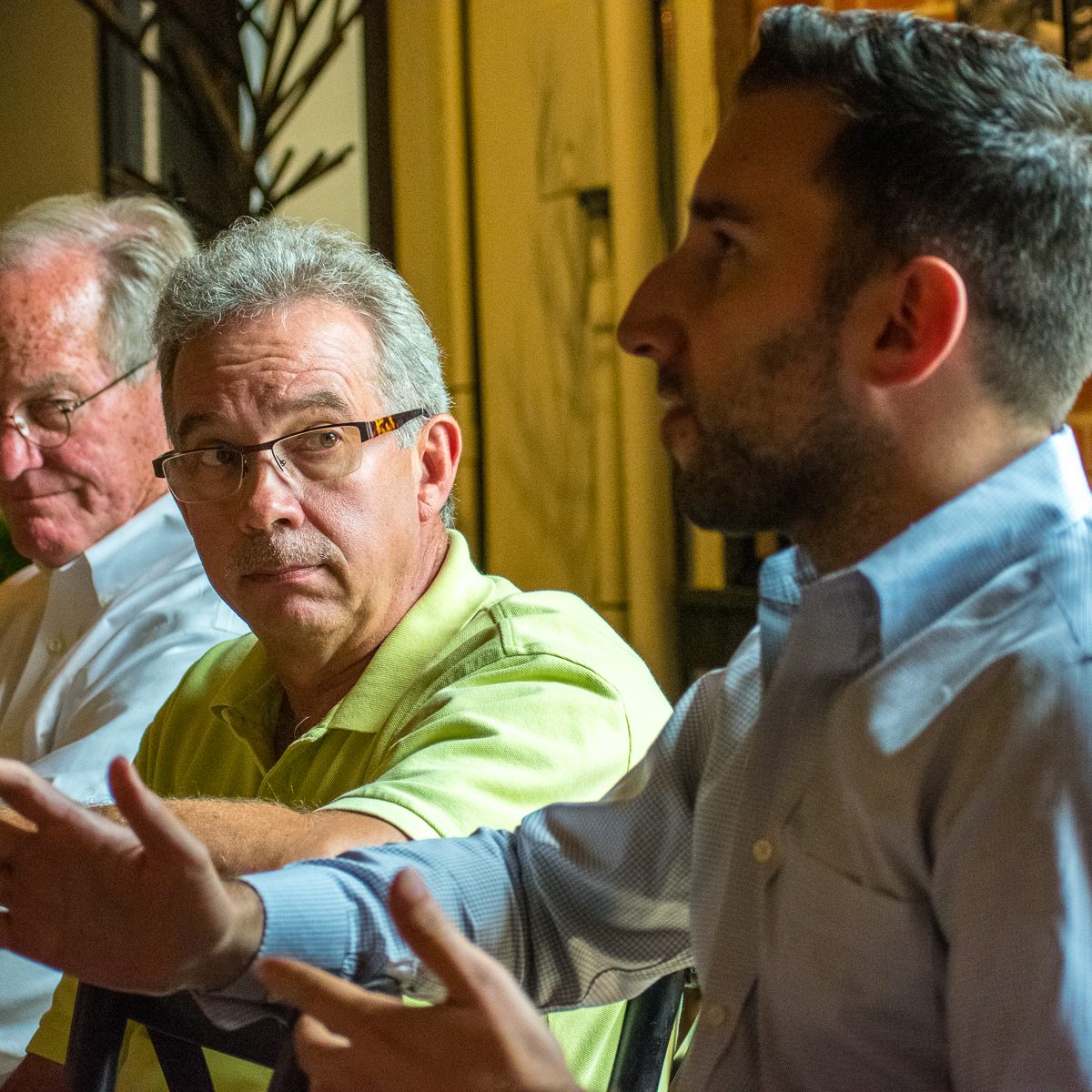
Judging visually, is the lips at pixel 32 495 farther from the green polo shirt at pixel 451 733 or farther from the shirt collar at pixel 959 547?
the shirt collar at pixel 959 547

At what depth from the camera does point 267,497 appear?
1515 mm

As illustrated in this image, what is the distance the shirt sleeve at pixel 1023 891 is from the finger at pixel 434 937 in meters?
0.28

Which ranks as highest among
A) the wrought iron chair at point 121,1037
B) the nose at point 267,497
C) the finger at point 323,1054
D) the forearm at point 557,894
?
Answer: the nose at point 267,497

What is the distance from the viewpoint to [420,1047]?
0.80 meters

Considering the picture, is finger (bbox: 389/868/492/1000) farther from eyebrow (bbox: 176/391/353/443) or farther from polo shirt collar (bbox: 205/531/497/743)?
eyebrow (bbox: 176/391/353/443)

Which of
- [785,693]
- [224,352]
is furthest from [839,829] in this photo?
[224,352]

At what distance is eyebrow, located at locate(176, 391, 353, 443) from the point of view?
1.53 metres

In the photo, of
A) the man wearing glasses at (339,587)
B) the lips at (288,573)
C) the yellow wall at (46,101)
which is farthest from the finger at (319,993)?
→ the yellow wall at (46,101)

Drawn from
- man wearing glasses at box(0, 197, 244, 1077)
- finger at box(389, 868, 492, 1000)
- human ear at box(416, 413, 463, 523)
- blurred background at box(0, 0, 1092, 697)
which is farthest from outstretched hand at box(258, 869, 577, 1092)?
blurred background at box(0, 0, 1092, 697)

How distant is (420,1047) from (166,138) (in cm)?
370

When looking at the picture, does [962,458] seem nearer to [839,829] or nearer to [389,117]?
[839,829]

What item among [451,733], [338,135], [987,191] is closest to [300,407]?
[451,733]

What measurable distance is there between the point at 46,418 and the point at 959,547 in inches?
67.3

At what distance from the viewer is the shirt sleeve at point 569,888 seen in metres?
1.11
